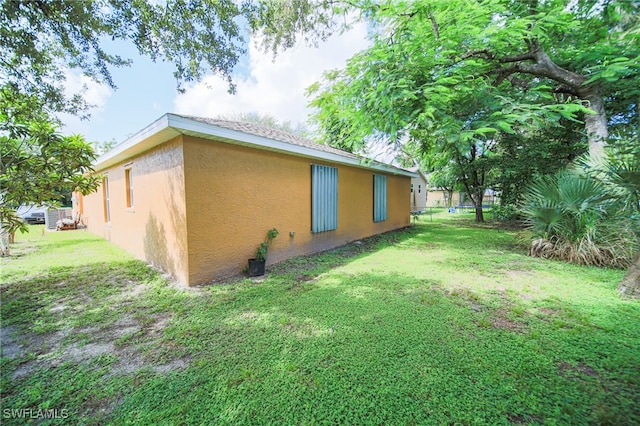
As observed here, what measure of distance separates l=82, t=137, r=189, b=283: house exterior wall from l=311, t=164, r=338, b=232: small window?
3300 mm

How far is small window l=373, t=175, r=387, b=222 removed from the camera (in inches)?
379

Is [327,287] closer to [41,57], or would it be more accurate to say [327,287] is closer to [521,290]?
[521,290]

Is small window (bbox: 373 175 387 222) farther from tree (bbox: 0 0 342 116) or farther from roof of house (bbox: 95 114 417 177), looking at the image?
tree (bbox: 0 0 342 116)

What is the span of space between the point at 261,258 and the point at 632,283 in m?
6.08

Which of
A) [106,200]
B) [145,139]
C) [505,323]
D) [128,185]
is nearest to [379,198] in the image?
[505,323]

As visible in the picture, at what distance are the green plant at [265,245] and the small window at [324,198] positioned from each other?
147 centimetres

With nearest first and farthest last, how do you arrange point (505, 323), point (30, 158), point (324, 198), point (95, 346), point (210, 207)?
1. point (95, 346)
2. point (505, 323)
3. point (30, 158)
4. point (210, 207)
5. point (324, 198)

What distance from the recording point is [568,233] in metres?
5.72

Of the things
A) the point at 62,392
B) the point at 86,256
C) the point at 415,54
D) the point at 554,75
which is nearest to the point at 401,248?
the point at 415,54

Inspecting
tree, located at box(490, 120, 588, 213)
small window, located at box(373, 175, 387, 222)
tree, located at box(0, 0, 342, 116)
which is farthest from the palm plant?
tree, located at box(0, 0, 342, 116)

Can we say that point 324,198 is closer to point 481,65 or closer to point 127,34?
point 481,65

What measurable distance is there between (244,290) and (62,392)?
2359 millimetres

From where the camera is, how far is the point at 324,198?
7.13 meters

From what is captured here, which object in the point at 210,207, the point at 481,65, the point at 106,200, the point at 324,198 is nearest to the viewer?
the point at 210,207
